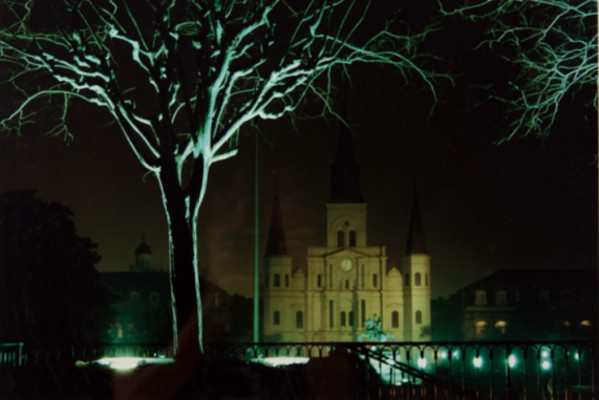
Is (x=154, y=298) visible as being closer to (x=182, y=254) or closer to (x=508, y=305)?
(x=508, y=305)

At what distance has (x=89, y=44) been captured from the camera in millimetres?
15680

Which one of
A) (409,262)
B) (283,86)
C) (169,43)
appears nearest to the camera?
(169,43)

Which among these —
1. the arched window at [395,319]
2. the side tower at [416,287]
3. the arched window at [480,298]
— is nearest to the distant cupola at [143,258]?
the arched window at [395,319]

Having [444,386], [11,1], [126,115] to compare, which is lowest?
[444,386]

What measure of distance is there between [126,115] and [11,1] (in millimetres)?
3010

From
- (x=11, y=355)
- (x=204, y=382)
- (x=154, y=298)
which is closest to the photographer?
(x=204, y=382)

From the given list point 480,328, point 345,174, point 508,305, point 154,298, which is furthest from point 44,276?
point 345,174

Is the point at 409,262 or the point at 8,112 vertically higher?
the point at 409,262

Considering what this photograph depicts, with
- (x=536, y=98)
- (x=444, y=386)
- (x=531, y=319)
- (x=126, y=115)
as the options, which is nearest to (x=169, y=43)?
(x=126, y=115)

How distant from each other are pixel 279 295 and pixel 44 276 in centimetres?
9473

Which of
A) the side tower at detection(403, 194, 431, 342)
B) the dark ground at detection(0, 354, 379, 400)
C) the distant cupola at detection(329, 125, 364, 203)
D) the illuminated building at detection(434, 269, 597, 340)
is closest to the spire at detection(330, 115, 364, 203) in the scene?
the distant cupola at detection(329, 125, 364, 203)

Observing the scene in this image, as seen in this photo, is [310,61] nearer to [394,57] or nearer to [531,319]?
[394,57]

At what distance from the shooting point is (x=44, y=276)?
30.9 metres

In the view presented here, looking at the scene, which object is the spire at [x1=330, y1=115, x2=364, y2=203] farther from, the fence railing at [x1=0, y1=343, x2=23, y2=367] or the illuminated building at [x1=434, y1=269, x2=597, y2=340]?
the fence railing at [x1=0, y1=343, x2=23, y2=367]
